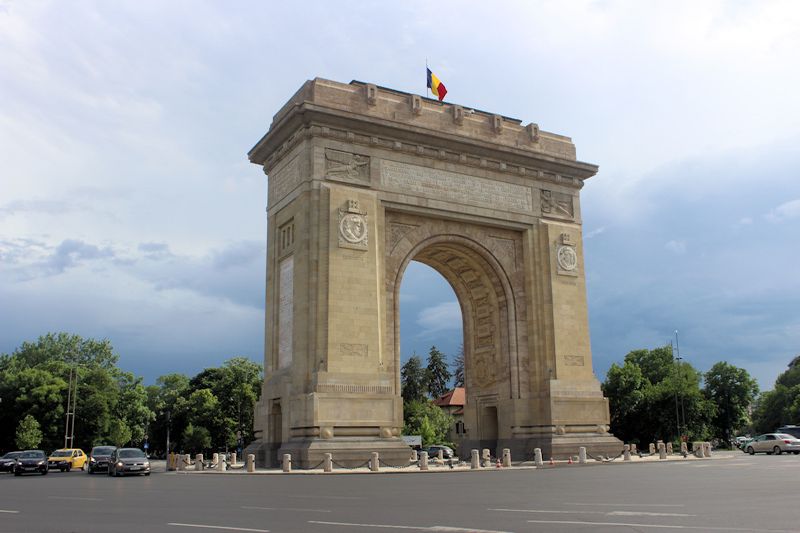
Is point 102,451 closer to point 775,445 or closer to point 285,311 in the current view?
point 285,311

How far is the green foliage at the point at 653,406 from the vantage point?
59625 mm

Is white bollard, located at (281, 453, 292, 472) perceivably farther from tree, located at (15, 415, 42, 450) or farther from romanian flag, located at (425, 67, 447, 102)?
tree, located at (15, 415, 42, 450)

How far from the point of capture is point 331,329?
31.3 m

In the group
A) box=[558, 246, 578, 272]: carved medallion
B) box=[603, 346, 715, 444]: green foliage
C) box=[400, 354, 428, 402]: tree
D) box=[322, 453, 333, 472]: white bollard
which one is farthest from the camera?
box=[400, 354, 428, 402]: tree

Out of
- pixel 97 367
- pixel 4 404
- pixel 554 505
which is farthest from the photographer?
pixel 97 367

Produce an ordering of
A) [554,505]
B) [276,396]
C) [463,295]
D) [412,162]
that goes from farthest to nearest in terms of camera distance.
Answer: [463,295] < [412,162] < [276,396] < [554,505]

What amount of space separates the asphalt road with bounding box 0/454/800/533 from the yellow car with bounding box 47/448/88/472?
2542cm

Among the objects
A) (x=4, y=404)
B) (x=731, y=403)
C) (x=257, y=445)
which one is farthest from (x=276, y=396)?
(x=731, y=403)

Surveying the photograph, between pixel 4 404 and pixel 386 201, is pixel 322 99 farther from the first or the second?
pixel 4 404

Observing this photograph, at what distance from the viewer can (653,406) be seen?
199 feet

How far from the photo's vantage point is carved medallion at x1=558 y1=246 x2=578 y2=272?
127 feet

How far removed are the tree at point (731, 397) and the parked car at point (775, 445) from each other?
25795 mm

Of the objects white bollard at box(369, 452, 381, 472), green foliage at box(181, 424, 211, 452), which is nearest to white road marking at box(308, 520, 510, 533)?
white bollard at box(369, 452, 381, 472)

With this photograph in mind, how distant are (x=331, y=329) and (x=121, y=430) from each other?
47506 millimetres
